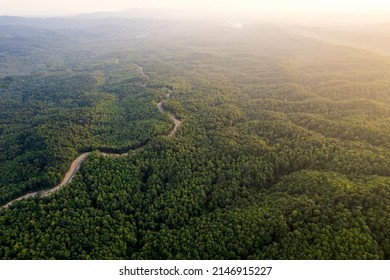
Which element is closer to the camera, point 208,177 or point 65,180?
point 208,177

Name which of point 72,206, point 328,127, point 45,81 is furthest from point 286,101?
point 45,81

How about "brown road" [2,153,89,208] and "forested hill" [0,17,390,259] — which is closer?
"forested hill" [0,17,390,259]

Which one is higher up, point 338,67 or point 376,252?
point 338,67

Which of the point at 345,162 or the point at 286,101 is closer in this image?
the point at 345,162

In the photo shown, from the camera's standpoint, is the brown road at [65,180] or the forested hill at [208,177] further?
the brown road at [65,180]

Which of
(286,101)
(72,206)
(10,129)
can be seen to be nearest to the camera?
(72,206)

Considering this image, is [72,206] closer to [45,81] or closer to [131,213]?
[131,213]

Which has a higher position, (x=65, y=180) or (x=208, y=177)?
(x=208, y=177)

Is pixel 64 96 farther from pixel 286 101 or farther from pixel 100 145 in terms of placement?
pixel 286 101

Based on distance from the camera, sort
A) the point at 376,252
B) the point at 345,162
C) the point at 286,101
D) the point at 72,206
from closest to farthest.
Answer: the point at 376,252
the point at 72,206
the point at 345,162
the point at 286,101
